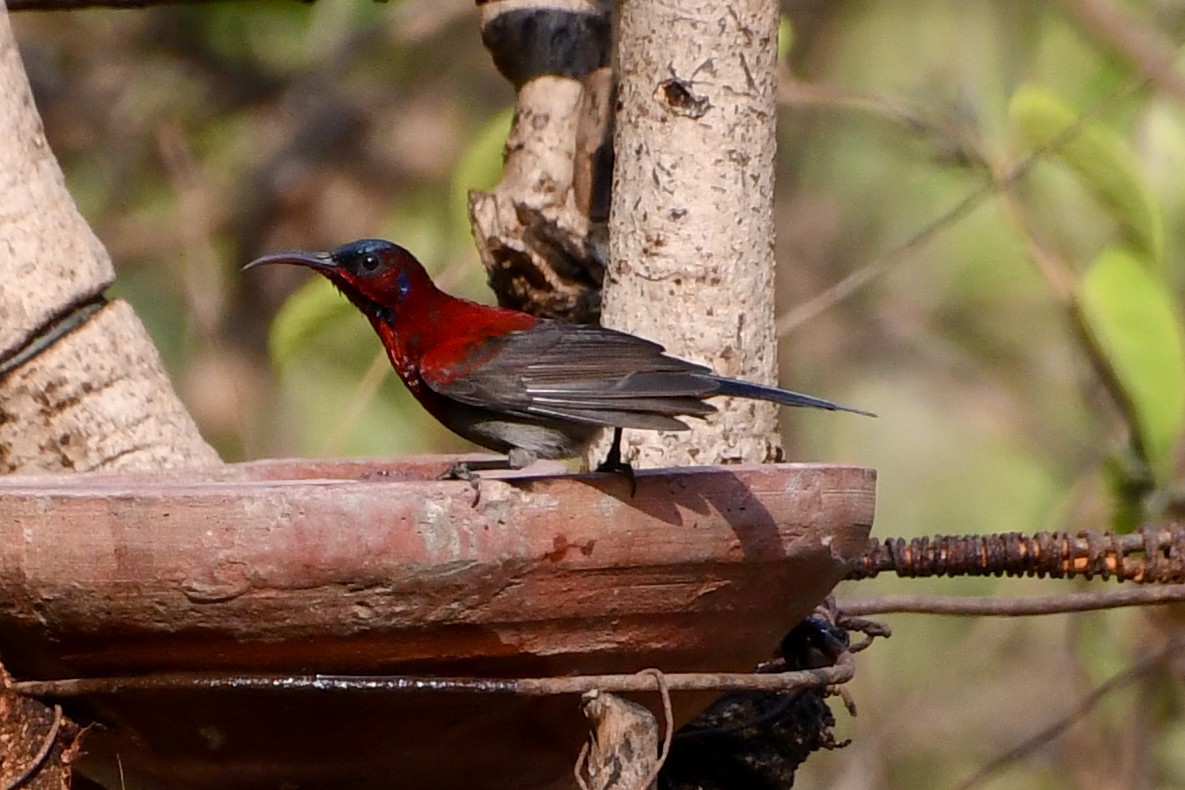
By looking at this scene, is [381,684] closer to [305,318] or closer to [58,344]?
[58,344]

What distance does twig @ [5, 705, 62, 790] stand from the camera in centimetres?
172

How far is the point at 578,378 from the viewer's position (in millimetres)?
2010

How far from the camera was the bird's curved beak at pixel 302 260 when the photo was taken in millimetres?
2373

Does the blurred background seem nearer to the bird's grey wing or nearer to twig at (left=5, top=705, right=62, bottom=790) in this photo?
the bird's grey wing

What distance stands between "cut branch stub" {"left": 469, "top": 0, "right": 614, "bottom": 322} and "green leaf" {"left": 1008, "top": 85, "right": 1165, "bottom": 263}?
771 millimetres

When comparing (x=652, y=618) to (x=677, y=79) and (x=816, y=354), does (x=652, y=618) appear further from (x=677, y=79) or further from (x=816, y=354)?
(x=816, y=354)

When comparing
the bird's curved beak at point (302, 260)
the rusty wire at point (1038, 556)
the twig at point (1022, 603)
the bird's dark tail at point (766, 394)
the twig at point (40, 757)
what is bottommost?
the twig at point (40, 757)

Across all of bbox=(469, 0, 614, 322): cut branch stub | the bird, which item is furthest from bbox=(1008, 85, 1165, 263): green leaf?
the bird

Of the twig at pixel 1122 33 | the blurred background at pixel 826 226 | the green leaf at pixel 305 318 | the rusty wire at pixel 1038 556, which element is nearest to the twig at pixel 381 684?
the rusty wire at pixel 1038 556

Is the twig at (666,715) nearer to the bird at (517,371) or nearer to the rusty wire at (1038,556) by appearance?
the bird at (517,371)

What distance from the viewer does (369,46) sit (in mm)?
5406

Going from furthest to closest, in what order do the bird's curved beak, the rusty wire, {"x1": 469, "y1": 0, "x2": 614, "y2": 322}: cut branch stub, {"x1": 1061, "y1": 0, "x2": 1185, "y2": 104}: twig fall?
1. {"x1": 1061, "y1": 0, "x2": 1185, "y2": 104}: twig
2. {"x1": 469, "y1": 0, "x2": 614, "y2": 322}: cut branch stub
3. the bird's curved beak
4. the rusty wire

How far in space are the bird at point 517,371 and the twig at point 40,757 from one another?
549 millimetres

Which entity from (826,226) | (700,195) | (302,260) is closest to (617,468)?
(700,195)
